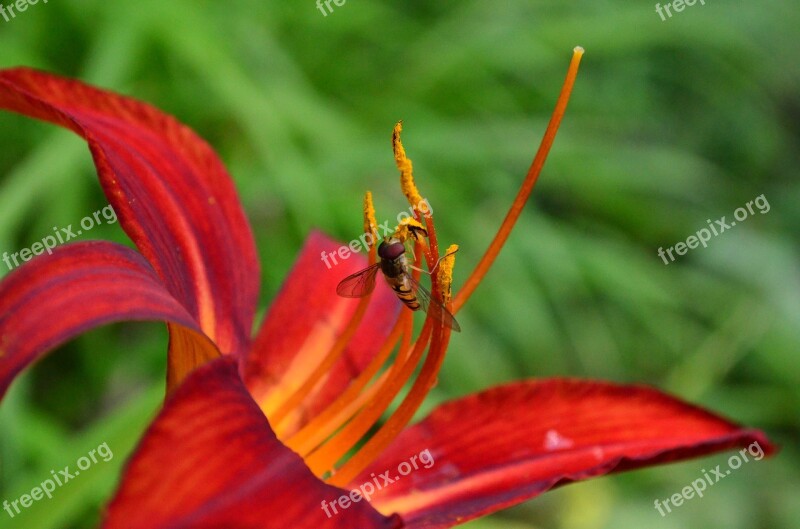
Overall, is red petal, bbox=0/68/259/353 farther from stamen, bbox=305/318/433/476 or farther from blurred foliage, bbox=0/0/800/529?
blurred foliage, bbox=0/0/800/529

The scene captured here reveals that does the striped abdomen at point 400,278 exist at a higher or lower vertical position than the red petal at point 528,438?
higher

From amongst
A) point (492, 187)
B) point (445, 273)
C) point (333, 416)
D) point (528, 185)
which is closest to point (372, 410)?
point (333, 416)

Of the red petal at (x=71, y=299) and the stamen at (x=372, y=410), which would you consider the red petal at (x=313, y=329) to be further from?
the red petal at (x=71, y=299)

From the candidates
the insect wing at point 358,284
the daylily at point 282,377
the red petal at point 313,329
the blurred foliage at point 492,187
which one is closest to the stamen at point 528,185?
the daylily at point 282,377

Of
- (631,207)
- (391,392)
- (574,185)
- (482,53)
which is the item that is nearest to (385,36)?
(482,53)

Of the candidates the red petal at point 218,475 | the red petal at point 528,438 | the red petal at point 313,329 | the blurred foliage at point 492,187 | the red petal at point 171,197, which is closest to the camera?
the red petal at point 218,475

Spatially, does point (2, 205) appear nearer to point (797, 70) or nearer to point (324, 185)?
point (324, 185)

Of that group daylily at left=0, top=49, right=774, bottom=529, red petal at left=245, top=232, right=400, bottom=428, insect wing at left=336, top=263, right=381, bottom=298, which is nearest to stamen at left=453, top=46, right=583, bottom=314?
daylily at left=0, top=49, right=774, bottom=529
